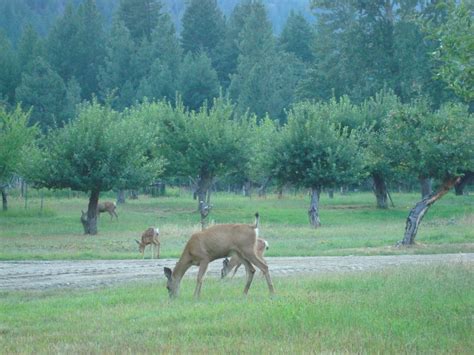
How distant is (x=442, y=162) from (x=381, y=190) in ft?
84.4

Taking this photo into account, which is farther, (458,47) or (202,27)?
(202,27)

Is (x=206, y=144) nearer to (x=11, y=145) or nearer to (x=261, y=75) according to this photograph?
(x=11, y=145)

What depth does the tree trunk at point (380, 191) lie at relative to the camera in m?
59.9

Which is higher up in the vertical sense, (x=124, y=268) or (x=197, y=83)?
(x=197, y=83)

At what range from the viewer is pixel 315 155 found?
47250 mm

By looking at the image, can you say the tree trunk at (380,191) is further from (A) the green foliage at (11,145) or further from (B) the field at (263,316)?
(B) the field at (263,316)

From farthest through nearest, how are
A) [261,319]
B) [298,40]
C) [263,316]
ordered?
1. [298,40]
2. [263,316]
3. [261,319]

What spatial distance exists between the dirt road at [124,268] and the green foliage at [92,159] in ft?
49.1

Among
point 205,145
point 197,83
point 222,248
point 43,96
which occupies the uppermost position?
point 197,83

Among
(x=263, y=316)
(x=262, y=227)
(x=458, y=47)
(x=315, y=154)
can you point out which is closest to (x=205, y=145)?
(x=315, y=154)

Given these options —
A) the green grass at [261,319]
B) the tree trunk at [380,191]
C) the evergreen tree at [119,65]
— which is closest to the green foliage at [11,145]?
the tree trunk at [380,191]

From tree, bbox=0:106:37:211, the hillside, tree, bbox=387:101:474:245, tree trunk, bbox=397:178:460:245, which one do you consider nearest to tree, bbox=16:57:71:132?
tree, bbox=0:106:37:211

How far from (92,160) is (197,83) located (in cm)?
4772

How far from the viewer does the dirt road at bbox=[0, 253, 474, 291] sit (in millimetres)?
21219
